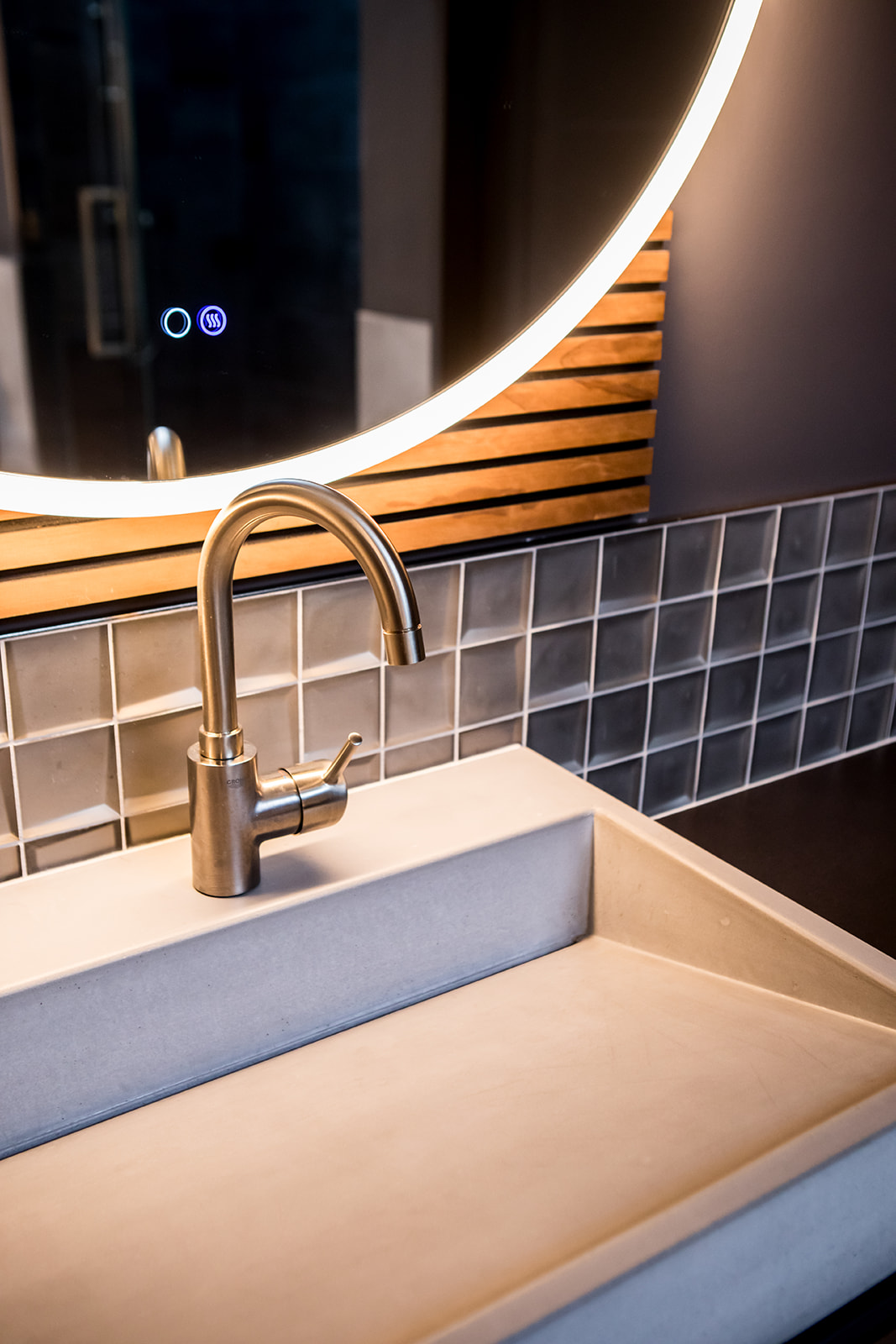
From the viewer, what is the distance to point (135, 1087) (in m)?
0.79

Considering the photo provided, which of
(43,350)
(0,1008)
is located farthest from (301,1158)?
(43,350)

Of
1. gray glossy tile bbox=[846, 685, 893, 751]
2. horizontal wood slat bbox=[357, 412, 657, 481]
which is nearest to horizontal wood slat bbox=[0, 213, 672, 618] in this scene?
horizontal wood slat bbox=[357, 412, 657, 481]

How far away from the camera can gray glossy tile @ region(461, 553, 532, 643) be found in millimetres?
1016

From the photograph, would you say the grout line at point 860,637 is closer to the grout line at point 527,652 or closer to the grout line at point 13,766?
the grout line at point 527,652

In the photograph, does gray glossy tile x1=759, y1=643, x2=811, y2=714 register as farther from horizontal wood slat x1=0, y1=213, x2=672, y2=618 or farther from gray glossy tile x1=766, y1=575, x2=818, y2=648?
horizontal wood slat x1=0, y1=213, x2=672, y2=618

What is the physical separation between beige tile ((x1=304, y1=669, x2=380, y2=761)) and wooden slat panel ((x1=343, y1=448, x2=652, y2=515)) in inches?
5.9

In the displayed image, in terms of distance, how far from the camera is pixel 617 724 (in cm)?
115

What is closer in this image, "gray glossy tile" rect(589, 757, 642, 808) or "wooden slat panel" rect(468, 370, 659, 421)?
"wooden slat panel" rect(468, 370, 659, 421)

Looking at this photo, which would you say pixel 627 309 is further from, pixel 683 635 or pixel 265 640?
pixel 265 640

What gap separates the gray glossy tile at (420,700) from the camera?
100 cm

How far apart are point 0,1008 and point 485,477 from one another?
575mm

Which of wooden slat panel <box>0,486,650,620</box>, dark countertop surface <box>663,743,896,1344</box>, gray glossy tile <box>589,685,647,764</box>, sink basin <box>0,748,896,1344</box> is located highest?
wooden slat panel <box>0,486,650,620</box>

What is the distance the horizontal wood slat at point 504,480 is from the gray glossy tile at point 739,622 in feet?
0.56

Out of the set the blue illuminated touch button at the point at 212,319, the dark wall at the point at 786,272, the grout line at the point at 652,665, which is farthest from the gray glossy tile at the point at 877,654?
the blue illuminated touch button at the point at 212,319
